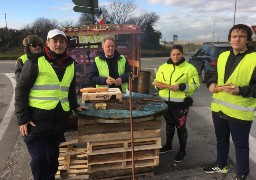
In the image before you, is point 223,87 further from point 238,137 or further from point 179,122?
point 179,122

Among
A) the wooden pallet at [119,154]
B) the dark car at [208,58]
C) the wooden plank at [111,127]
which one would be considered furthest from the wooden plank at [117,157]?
the dark car at [208,58]

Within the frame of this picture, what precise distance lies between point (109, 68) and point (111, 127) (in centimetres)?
105

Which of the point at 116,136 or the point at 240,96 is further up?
the point at 240,96

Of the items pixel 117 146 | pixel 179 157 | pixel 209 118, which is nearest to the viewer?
pixel 117 146

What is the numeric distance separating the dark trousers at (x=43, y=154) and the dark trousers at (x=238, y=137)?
2087mm

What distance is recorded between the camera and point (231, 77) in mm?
3520

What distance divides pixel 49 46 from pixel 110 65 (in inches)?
53.5

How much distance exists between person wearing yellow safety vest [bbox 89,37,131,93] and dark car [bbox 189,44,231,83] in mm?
7555

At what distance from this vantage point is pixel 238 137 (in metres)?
3.57

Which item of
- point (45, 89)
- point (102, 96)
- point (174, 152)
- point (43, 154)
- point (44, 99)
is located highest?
point (45, 89)

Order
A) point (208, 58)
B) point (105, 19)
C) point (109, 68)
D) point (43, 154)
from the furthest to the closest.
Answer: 1. point (105, 19)
2. point (208, 58)
3. point (109, 68)
4. point (43, 154)

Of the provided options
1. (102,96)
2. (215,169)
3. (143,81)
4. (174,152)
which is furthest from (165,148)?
(143,81)

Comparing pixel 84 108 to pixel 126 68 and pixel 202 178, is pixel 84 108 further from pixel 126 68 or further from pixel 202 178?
pixel 202 178

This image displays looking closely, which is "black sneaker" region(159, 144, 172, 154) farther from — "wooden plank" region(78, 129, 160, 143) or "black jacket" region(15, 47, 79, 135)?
"black jacket" region(15, 47, 79, 135)
